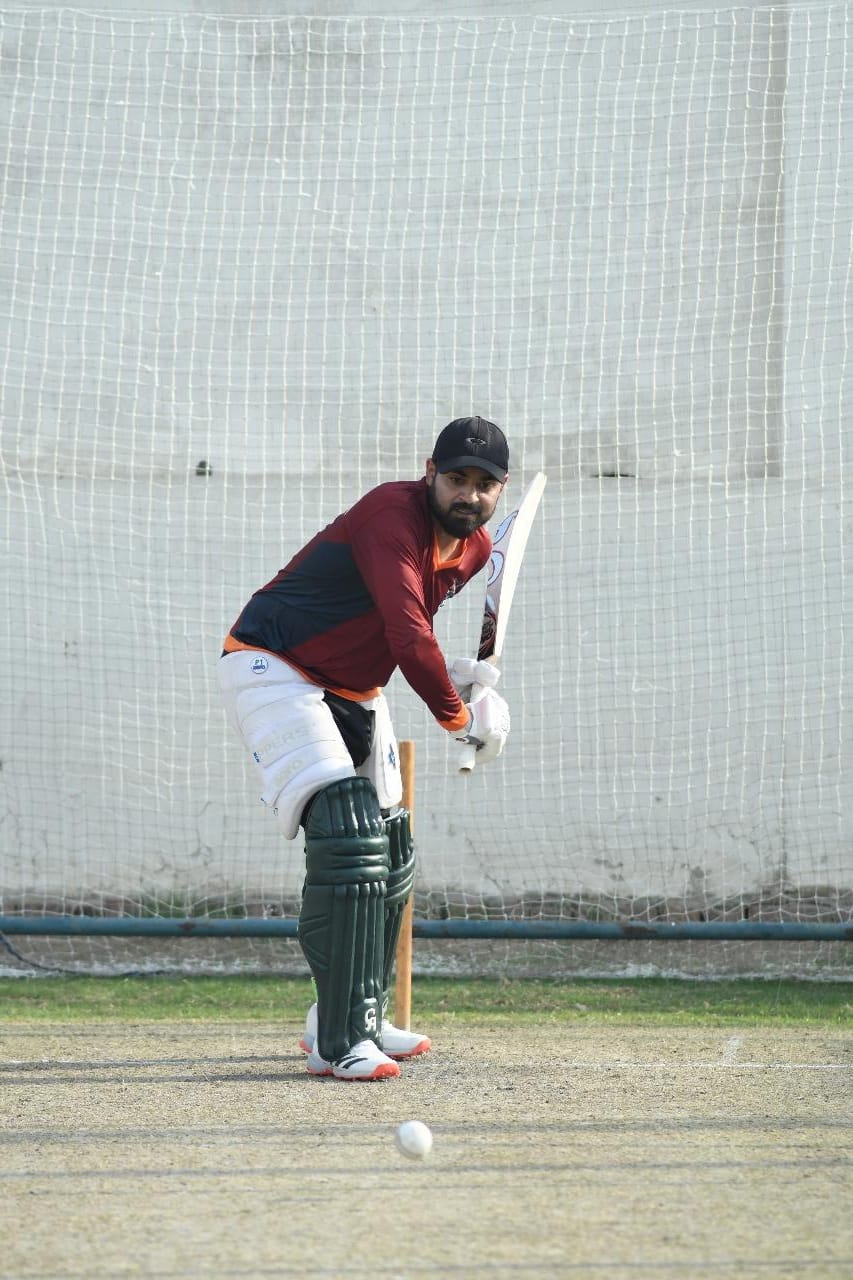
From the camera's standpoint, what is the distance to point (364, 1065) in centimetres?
427

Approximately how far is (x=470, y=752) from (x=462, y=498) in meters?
0.68

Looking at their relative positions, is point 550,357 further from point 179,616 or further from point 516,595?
point 179,616

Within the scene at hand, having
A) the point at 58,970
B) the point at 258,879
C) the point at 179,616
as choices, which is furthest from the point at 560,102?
the point at 58,970

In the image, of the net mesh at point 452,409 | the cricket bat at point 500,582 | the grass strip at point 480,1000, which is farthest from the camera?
the net mesh at point 452,409

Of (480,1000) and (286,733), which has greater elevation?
(286,733)

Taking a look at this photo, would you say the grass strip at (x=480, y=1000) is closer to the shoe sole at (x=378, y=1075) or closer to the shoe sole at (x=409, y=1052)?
the shoe sole at (x=409, y=1052)

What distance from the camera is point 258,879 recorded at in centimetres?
725

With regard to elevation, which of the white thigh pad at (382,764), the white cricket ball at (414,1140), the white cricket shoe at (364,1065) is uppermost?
the white thigh pad at (382,764)

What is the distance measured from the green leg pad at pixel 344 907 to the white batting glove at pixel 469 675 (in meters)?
0.38

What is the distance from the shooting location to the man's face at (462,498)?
435 centimetres

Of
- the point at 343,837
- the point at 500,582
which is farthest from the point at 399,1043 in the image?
the point at 500,582

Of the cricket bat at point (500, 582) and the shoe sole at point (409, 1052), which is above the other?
the cricket bat at point (500, 582)

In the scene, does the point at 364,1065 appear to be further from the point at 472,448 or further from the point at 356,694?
the point at 472,448

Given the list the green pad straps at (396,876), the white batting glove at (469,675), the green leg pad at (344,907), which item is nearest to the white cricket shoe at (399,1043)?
the green pad straps at (396,876)
